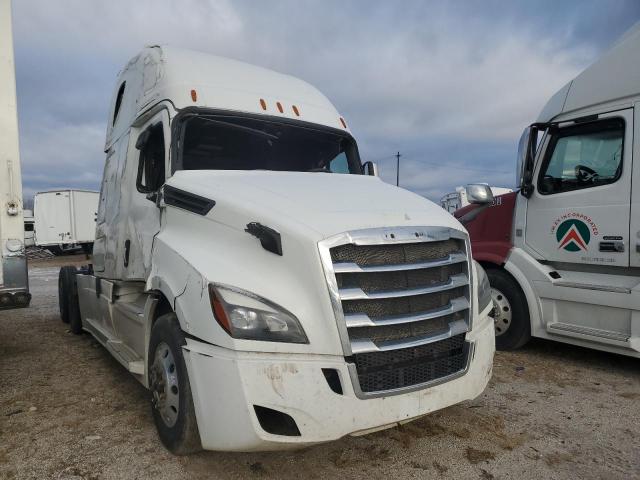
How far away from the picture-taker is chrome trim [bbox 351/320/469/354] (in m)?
2.62

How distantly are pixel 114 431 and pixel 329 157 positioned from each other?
116 inches

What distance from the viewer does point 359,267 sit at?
2697mm

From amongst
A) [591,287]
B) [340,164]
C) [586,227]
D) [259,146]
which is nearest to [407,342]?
[259,146]

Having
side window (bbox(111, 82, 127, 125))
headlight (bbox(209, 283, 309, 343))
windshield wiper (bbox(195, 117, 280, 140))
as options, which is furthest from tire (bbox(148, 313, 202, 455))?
side window (bbox(111, 82, 127, 125))

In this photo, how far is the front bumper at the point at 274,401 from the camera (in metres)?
2.44

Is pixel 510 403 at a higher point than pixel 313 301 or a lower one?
lower

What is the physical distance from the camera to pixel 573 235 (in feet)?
16.5

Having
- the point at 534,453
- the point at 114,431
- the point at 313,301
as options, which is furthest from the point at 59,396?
the point at 534,453

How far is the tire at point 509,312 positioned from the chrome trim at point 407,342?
104 inches

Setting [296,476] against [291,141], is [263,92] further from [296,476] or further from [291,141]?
[296,476]

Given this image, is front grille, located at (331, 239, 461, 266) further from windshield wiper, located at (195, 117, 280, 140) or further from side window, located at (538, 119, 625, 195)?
side window, located at (538, 119, 625, 195)

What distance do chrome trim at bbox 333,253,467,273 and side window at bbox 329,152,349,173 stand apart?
181 cm

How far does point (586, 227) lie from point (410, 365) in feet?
10.5

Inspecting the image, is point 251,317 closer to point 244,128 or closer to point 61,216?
point 244,128
